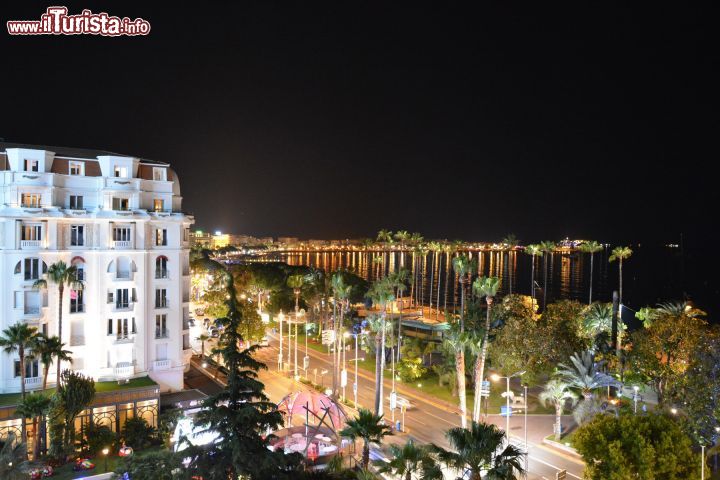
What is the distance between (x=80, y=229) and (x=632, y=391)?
153ft

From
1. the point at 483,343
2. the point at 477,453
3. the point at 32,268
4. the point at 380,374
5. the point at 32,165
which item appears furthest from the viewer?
the point at 380,374

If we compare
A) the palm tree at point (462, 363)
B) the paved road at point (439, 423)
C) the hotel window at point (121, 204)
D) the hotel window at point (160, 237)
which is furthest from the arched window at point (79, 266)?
the palm tree at point (462, 363)

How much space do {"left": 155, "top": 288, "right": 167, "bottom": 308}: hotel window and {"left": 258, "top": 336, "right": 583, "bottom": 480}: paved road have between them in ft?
41.6

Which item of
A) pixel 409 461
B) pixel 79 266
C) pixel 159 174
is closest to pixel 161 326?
pixel 79 266

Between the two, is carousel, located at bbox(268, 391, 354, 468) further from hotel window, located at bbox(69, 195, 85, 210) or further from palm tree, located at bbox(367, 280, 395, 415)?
hotel window, located at bbox(69, 195, 85, 210)

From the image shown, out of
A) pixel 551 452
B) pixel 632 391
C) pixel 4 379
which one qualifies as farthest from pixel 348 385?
pixel 4 379

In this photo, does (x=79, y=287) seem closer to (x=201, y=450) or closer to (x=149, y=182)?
(x=149, y=182)

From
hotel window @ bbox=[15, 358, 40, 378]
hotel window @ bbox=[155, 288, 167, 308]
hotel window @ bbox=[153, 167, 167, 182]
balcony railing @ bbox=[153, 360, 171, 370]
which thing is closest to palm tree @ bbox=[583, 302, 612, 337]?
balcony railing @ bbox=[153, 360, 171, 370]

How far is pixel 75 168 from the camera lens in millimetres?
42844

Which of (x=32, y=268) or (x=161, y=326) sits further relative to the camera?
(x=161, y=326)

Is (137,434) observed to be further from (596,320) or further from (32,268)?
(596,320)

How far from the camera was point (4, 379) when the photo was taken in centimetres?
3875

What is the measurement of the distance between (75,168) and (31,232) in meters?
6.10
